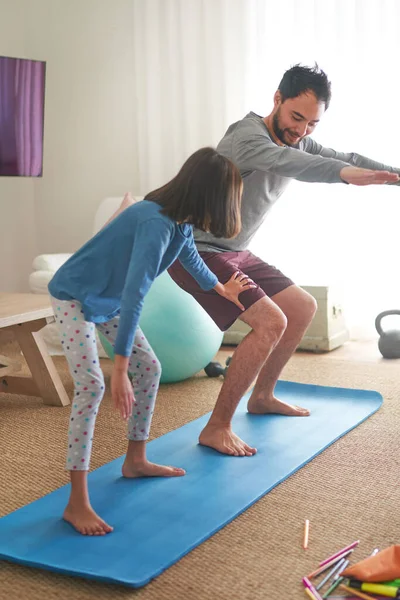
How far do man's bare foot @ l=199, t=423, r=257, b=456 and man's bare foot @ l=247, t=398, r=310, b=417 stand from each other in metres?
0.34

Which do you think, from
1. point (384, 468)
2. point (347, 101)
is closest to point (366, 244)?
point (347, 101)

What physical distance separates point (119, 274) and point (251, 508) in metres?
0.69

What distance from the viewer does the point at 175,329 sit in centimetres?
314

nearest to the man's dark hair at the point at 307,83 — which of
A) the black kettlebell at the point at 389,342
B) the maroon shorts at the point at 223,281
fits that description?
the maroon shorts at the point at 223,281

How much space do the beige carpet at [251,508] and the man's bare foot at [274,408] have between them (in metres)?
0.22

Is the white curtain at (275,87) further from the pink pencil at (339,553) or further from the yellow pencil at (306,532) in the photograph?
the pink pencil at (339,553)

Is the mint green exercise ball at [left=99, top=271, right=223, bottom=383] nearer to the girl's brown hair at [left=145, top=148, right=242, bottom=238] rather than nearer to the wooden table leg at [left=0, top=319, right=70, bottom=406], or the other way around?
the wooden table leg at [left=0, top=319, right=70, bottom=406]

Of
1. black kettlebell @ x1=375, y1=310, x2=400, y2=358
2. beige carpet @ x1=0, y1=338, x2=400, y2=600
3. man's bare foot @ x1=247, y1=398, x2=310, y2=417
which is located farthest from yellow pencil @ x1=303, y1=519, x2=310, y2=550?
black kettlebell @ x1=375, y1=310, x2=400, y2=358

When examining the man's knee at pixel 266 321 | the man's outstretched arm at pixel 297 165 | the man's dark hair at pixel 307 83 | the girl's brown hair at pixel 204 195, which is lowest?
the man's knee at pixel 266 321

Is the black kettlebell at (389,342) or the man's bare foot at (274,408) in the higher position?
the black kettlebell at (389,342)

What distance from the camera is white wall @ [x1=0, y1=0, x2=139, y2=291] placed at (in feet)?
15.4

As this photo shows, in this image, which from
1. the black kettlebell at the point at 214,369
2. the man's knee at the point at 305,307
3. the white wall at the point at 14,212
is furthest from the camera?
the white wall at the point at 14,212

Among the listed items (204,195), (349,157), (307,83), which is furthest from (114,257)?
(349,157)

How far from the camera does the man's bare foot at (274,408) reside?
2791mm
